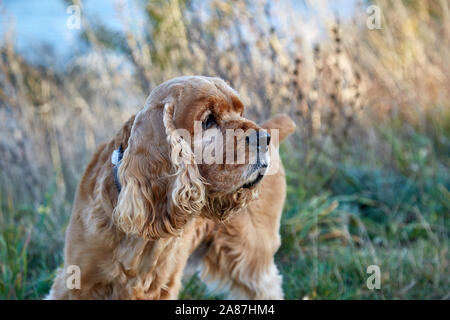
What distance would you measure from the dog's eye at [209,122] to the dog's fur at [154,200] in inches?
0.9

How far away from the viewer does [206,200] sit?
2215mm

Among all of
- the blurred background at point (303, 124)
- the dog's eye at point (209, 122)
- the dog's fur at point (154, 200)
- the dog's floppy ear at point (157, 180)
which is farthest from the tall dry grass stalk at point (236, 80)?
the dog's floppy ear at point (157, 180)

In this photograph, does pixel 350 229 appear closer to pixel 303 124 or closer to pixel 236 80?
pixel 303 124

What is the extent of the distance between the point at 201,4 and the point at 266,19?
22.3 inches

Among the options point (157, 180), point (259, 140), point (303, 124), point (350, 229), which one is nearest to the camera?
point (259, 140)

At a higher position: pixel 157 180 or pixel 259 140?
pixel 259 140

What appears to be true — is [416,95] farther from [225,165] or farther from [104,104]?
[225,165]

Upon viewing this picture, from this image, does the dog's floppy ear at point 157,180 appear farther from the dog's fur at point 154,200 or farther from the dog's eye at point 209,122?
the dog's eye at point 209,122

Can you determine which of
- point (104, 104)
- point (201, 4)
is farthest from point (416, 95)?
point (104, 104)

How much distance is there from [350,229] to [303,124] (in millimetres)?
964

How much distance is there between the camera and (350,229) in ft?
12.9

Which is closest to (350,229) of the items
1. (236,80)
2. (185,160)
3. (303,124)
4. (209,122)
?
(303,124)

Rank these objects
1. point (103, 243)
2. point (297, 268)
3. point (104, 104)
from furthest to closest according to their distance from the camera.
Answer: point (104, 104)
point (297, 268)
point (103, 243)

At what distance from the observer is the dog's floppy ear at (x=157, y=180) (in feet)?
6.71
